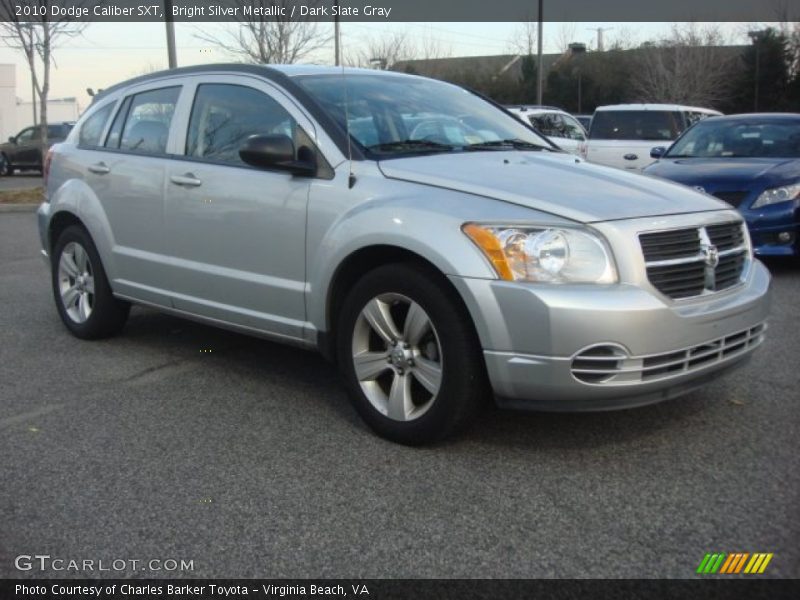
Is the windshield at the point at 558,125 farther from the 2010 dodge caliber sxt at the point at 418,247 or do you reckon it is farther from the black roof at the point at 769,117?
the 2010 dodge caliber sxt at the point at 418,247

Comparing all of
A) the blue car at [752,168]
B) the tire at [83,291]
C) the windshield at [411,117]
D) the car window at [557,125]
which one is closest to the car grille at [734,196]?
the blue car at [752,168]

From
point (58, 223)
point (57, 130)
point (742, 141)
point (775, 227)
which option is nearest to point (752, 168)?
point (775, 227)

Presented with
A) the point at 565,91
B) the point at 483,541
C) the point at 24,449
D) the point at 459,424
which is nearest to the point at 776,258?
the point at 459,424

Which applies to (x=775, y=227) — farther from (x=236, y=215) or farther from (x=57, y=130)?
(x=57, y=130)

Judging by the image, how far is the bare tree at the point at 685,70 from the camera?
126 ft

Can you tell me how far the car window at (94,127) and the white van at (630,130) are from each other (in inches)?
343

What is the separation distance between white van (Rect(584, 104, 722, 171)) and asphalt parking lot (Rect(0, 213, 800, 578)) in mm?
8536

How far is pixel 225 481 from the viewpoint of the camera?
3.48m

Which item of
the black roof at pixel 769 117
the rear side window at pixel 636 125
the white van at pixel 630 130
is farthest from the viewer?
the rear side window at pixel 636 125

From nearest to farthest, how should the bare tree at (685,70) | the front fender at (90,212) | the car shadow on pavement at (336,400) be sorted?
1. the car shadow on pavement at (336,400)
2. the front fender at (90,212)
3. the bare tree at (685,70)

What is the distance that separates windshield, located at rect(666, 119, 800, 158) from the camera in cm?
873

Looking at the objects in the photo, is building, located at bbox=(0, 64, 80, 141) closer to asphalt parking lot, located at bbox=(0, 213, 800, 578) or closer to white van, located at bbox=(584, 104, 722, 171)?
white van, located at bbox=(584, 104, 722, 171)

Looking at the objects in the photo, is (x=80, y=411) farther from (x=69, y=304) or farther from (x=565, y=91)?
(x=565, y=91)

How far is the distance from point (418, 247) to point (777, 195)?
526 cm
